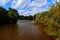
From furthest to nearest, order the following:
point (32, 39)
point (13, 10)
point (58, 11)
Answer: point (13, 10) < point (32, 39) < point (58, 11)

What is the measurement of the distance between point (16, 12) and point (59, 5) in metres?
56.4

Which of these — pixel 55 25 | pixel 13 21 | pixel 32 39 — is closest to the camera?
pixel 55 25

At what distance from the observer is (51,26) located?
51.0 feet

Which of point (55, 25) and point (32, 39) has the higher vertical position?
point (55, 25)

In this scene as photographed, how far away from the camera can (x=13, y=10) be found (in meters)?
69.4

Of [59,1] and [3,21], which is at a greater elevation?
[59,1]

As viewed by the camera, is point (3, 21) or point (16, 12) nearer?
point (3, 21)

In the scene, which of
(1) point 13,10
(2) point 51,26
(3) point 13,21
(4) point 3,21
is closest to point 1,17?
(4) point 3,21

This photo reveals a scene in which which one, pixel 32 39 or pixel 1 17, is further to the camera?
pixel 1 17

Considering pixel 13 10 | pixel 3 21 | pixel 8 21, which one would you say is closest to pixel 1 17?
pixel 3 21

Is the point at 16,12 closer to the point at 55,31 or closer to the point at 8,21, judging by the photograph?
the point at 8,21

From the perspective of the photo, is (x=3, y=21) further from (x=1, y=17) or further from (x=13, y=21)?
(x=13, y=21)

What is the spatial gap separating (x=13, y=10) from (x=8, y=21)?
43.5 feet

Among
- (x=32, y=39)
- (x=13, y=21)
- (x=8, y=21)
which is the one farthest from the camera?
(x=13, y=21)
